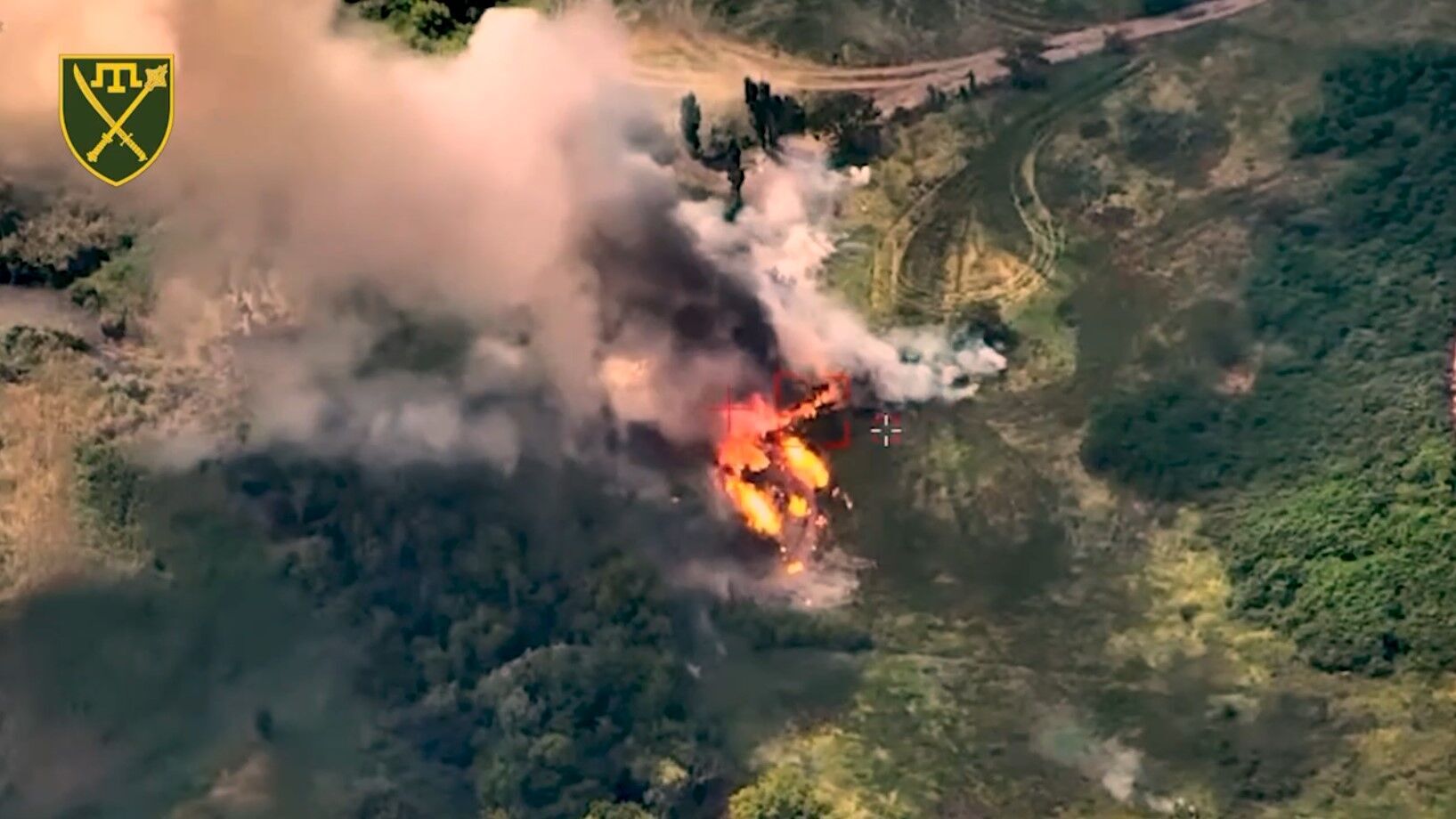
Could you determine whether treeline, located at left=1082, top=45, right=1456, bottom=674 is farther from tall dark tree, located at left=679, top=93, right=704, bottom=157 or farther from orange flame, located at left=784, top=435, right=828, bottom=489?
tall dark tree, located at left=679, top=93, right=704, bottom=157

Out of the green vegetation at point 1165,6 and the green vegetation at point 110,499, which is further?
the green vegetation at point 1165,6

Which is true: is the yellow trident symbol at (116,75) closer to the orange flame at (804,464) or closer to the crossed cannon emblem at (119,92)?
the crossed cannon emblem at (119,92)

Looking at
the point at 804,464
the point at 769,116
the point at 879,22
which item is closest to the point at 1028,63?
the point at 879,22

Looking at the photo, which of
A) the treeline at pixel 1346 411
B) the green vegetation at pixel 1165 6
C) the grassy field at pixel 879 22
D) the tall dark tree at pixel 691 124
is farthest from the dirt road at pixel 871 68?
the treeline at pixel 1346 411

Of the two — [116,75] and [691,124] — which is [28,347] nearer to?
[116,75]

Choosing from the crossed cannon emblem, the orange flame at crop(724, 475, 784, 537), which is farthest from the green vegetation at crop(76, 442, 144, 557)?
the orange flame at crop(724, 475, 784, 537)

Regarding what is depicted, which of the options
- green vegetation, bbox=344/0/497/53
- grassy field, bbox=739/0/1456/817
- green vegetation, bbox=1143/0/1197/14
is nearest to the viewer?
grassy field, bbox=739/0/1456/817
